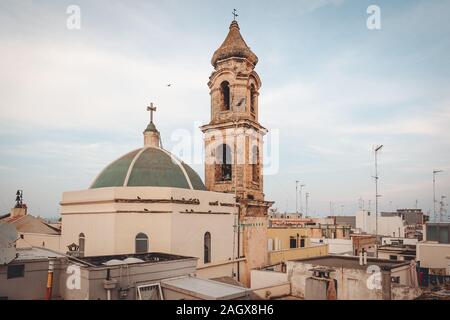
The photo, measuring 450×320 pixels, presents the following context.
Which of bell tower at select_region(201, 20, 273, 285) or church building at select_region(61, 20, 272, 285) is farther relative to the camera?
bell tower at select_region(201, 20, 273, 285)

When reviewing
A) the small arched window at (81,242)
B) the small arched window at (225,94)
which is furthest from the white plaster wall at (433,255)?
the small arched window at (81,242)

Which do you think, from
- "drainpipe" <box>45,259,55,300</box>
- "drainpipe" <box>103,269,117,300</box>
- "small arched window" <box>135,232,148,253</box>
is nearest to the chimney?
"small arched window" <box>135,232,148,253</box>

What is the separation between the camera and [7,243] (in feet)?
46.8

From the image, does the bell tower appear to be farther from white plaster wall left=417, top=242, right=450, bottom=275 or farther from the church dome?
white plaster wall left=417, top=242, right=450, bottom=275

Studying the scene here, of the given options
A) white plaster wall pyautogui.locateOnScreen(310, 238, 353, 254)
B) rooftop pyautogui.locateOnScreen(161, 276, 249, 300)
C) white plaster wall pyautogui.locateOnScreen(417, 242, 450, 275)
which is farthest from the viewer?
white plaster wall pyautogui.locateOnScreen(310, 238, 353, 254)

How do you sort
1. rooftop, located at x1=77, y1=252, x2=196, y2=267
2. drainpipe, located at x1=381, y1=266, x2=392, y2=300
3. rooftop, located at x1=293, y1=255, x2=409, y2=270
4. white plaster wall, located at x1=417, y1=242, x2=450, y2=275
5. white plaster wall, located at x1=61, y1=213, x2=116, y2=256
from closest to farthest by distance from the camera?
rooftop, located at x1=77, y1=252, x2=196, y2=267
drainpipe, located at x1=381, y1=266, x2=392, y2=300
white plaster wall, located at x1=61, y1=213, x2=116, y2=256
rooftop, located at x1=293, y1=255, x2=409, y2=270
white plaster wall, located at x1=417, y1=242, x2=450, y2=275

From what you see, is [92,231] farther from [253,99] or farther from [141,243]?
[253,99]

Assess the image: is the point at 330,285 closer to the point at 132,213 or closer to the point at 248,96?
the point at 132,213

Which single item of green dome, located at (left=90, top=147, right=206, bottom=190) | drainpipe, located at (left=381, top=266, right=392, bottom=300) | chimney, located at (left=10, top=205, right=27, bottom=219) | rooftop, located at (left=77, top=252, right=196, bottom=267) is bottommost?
drainpipe, located at (left=381, top=266, right=392, bottom=300)

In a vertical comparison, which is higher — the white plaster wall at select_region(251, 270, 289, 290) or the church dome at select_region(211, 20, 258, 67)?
the church dome at select_region(211, 20, 258, 67)

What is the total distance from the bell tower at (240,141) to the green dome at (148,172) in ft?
9.98

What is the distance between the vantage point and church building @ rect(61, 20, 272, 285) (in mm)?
19078

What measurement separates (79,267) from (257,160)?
16.0 metres
